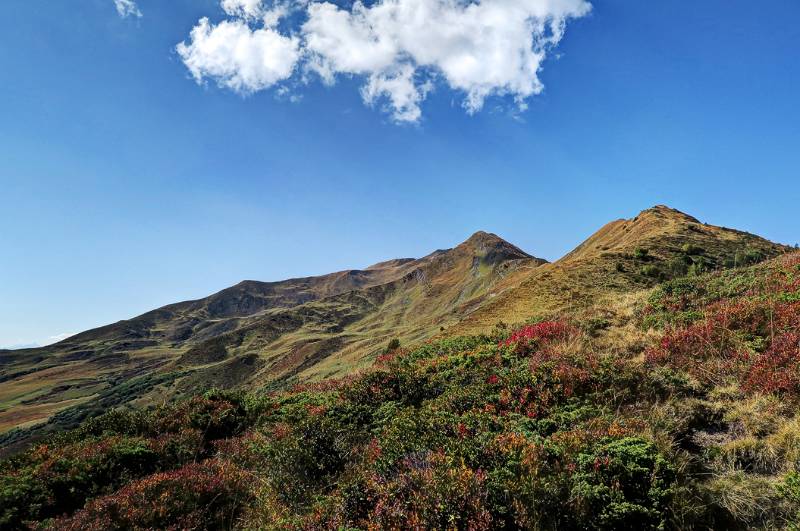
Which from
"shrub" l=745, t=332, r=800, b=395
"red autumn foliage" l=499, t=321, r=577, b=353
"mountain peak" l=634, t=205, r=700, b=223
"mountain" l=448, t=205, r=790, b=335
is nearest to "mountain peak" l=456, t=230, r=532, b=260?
"mountain peak" l=634, t=205, r=700, b=223

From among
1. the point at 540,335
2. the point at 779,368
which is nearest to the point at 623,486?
the point at 779,368

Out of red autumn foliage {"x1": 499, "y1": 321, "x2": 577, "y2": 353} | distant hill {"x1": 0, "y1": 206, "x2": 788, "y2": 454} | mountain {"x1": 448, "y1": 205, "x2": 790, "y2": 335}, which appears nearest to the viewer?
red autumn foliage {"x1": 499, "y1": 321, "x2": 577, "y2": 353}

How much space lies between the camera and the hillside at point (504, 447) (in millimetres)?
5004

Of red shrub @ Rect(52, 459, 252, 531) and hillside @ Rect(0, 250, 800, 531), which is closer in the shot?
hillside @ Rect(0, 250, 800, 531)

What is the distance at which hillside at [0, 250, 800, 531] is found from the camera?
5.00m

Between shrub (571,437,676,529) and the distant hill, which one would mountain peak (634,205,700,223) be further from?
shrub (571,437,676,529)

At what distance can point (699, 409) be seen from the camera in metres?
7.73

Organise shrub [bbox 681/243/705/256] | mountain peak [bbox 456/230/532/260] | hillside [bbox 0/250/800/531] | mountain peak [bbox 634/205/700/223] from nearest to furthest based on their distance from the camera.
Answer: hillside [bbox 0/250/800/531]
shrub [bbox 681/243/705/256]
mountain peak [bbox 634/205/700/223]
mountain peak [bbox 456/230/532/260]

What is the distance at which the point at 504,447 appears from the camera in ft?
19.2

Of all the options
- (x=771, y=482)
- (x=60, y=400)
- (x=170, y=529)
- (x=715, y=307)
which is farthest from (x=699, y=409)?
(x=60, y=400)

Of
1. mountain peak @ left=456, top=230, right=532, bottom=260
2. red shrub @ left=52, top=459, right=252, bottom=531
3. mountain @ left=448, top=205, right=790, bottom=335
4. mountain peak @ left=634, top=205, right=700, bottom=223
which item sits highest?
mountain peak @ left=456, top=230, right=532, bottom=260

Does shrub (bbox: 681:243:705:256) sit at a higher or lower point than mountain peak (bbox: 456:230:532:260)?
lower

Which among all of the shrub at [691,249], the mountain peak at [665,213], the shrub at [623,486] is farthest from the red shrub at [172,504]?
the mountain peak at [665,213]

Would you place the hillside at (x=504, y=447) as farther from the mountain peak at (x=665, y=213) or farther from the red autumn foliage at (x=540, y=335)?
the mountain peak at (x=665, y=213)
